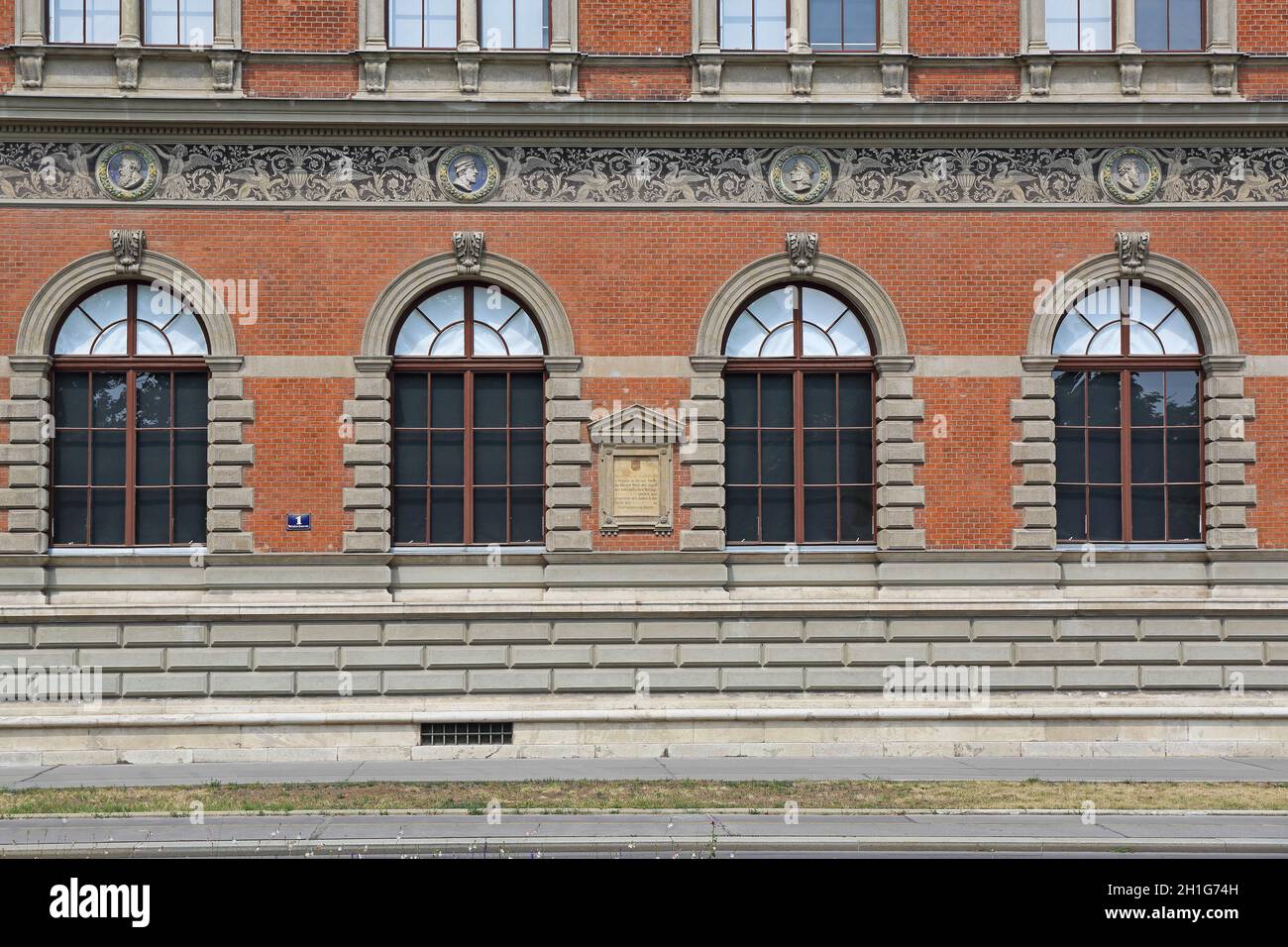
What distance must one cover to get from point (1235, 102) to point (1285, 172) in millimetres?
1271

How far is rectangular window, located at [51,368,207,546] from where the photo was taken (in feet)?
71.6

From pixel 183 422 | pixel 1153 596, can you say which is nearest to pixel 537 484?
pixel 183 422

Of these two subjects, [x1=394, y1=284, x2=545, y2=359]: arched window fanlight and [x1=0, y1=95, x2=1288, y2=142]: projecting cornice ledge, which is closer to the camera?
[x1=0, y1=95, x2=1288, y2=142]: projecting cornice ledge

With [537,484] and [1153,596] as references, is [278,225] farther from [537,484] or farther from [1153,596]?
[1153,596]

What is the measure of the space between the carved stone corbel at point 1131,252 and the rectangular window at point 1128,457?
144cm

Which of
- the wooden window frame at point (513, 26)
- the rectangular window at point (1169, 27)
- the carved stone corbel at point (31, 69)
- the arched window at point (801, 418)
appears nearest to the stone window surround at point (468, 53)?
the wooden window frame at point (513, 26)

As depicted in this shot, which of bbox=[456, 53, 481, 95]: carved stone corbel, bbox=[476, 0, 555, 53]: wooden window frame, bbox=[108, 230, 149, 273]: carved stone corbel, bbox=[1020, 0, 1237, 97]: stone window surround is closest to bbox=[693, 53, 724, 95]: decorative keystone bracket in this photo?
bbox=[476, 0, 555, 53]: wooden window frame

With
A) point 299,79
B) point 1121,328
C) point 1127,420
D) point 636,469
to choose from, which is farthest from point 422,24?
point 1127,420

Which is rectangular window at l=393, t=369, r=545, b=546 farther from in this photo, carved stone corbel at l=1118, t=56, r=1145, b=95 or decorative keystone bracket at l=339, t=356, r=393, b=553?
carved stone corbel at l=1118, t=56, r=1145, b=95

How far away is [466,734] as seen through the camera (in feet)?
70.1

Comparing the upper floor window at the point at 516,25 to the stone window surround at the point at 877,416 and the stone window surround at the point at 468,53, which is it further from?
the stone window surround at the point at 877,416

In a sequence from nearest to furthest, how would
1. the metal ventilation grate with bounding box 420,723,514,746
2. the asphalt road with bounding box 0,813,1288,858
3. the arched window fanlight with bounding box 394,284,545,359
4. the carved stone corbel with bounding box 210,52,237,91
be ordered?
the asphalt road with bounding box 0,813,1288,858 → the metal ventilation grate with bounding box 420,723,514,746 → the carved stone corbel with bounding box 210,52,237,91 → the arched window fanlight with bounding box 394,284,545,359

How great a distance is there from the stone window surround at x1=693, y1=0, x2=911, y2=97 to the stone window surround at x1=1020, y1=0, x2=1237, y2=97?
1.73 metres

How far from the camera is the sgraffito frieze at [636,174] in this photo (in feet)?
71.4
